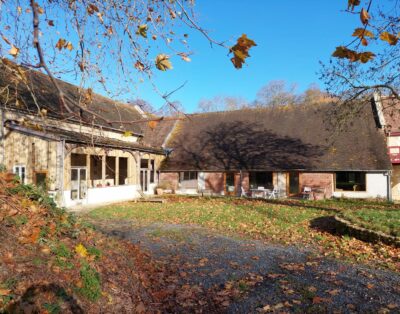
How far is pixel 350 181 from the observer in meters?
23.2

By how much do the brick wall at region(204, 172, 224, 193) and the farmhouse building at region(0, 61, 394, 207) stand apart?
0.08 m

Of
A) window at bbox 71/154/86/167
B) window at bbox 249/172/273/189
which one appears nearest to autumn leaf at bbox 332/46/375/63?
window at bbox 71/154/86/167

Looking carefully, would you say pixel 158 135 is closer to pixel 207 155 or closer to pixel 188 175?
pixel 188 175

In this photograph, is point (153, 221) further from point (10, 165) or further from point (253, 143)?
point (253, 143)

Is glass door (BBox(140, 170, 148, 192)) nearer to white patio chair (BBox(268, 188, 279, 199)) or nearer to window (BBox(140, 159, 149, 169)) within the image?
window (BBox(140, 159, 149, 169))

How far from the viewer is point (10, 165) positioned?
18.2 meters

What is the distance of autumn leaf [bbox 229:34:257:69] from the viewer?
9.18ft

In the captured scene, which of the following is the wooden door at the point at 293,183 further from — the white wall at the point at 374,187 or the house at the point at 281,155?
the white wall at the point at 374,187

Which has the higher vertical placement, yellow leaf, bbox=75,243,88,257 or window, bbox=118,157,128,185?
window, bbox=118,157,128,185

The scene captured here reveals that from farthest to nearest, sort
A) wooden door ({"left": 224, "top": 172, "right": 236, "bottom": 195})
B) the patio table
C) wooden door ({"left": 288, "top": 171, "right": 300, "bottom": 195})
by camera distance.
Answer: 1. wooden door ({"left": 224, "top": 172, "right": 236, "bottom": 195})
2. the patio table
3. wooden door ({"left": 288, "top": 171, "right": 300, "bottom": 195})

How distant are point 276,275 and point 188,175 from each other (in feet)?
65.9

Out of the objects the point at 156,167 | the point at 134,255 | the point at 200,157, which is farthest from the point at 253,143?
the point at 134,255

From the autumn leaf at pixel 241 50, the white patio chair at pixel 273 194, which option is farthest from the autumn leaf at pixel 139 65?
the white patio chair at pixel 273 194

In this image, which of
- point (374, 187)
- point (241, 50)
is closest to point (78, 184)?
point (241, 50)
